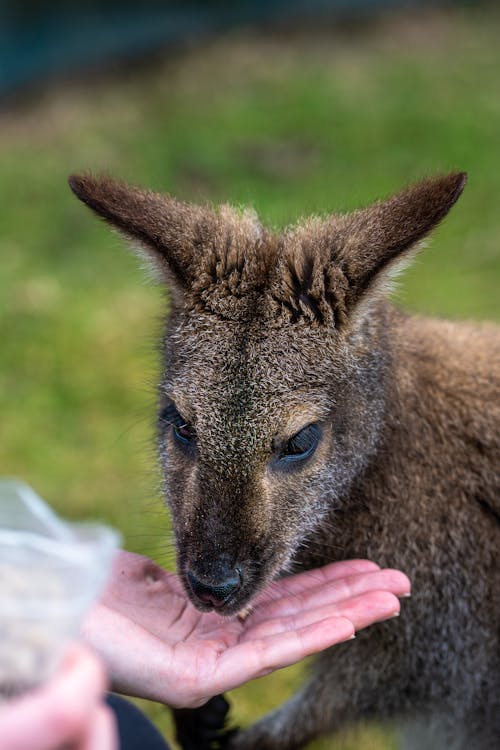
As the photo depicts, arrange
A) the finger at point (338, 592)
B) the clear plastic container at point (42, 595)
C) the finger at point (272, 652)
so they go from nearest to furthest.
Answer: the clear plastic container at point (42, 595), the finger at point (272, 652), the finger at point (338, 592)

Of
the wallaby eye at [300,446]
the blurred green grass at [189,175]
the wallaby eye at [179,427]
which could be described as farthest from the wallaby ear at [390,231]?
the blurred green grass at [189,175]

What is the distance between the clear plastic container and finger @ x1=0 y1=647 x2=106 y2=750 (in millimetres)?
110

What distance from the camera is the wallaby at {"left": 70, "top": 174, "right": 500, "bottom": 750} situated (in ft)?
7.99

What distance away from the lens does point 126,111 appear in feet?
26.1

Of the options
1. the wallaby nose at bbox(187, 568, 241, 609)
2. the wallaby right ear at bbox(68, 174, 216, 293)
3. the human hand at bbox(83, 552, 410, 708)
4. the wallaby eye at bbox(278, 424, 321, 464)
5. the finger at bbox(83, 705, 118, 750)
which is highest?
the wallaby right ear at bbox(68, 174, 216, 293)

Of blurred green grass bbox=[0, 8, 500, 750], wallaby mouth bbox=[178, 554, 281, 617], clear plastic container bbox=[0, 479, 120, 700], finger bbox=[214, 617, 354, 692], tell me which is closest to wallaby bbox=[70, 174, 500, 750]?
wallaby mouth bbox=[178, 554, 281, 617]

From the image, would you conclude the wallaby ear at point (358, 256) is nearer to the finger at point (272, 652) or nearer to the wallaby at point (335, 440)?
the wallaby at point (335, 440)

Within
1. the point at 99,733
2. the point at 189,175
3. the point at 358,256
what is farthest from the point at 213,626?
the point at 189,175

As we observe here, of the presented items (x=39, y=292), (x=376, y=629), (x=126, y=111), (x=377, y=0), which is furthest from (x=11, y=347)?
(x=377, y=0)

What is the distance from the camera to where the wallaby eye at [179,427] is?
2551 millimetres

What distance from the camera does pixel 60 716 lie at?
1.31 m

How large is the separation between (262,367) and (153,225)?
504 millimetres

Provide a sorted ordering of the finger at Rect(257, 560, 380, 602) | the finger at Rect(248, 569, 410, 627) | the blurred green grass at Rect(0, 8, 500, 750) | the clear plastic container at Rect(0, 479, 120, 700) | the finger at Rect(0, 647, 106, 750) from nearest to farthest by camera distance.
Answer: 1. the finger at Rect(0, 647, 106, 750)
2. the clear plastic container at Rect(0, 479, 120, 700)
3. the finger at Rect(248, 569, 410, 627)
4. the finger at Rect(257, 560, 380, 602)
5. the blurred green grass at Rect(0, 8, 500, 750)

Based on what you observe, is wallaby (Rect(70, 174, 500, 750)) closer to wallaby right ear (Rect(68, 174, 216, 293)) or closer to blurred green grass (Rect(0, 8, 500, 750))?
wallaby right ear (Rect(68, 174, 216, 293))
